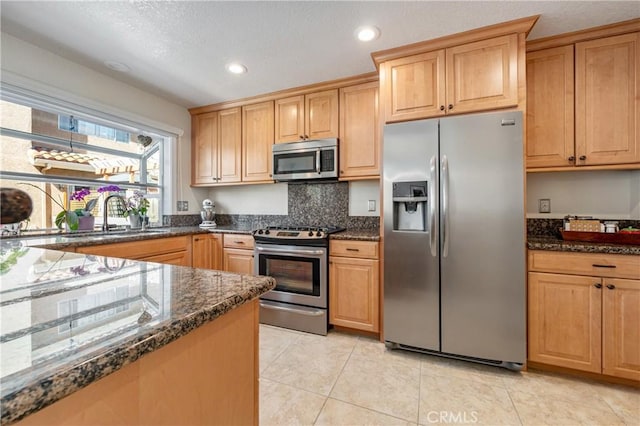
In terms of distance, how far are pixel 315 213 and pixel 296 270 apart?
779 mm

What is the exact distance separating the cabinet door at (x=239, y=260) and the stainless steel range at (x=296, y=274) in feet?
0.53

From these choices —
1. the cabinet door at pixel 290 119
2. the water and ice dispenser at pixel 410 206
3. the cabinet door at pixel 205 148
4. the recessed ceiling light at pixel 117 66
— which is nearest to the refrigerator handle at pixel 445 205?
the water and ice dispenser at pixel 410 206

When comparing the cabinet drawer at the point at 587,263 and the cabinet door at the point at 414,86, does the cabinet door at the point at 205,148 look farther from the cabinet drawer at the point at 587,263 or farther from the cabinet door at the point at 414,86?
the cabinet drawer at the point at 587,263

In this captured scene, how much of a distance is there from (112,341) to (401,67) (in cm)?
241

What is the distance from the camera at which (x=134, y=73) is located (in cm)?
249

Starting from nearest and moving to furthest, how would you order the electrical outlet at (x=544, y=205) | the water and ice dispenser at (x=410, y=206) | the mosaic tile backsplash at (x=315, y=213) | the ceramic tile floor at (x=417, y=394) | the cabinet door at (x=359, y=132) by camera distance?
the ceramic tile floor at (x=417, y=394) → the water and ice dispenser at (x=410, y=206) → the electrical outlet at (x=544, y=205) → the cabinet door at (x=359, y=132) → the mosaic tile backsplash at (x=315, y=213)

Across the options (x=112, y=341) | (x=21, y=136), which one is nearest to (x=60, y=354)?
(x=112, y=341)

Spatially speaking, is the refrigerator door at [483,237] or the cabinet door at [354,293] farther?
the cabinet door at [354,293]

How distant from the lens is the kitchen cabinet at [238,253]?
9.26 feet

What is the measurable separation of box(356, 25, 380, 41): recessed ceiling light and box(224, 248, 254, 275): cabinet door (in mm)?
2131

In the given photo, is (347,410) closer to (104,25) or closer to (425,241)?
(425,241)

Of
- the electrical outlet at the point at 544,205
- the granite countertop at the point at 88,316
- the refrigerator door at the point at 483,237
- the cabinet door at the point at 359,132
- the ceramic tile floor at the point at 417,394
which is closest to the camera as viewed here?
the granite countertop at the point at 88,316

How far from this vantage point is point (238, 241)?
287 cm

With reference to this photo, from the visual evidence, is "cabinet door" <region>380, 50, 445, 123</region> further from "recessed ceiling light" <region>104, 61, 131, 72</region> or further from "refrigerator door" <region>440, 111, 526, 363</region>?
"recessed ceiling light" <region>104, 61, 131, 72</region>
